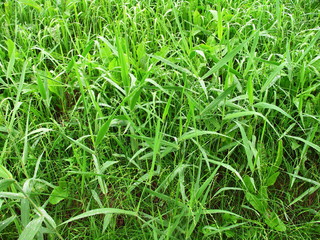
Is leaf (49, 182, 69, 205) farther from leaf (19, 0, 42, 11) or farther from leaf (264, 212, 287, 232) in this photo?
leaf (19, 0, 42, 11)

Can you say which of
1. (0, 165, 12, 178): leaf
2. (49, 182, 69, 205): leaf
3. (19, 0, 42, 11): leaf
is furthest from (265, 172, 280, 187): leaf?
(19, 0, 42, 11): leaf

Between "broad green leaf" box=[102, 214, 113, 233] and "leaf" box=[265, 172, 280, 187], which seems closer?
"broad green leaf" box=[102, 214, 113, 233]

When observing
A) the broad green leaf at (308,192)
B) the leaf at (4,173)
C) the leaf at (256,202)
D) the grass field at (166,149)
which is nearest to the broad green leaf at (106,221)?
the grass field at (166,149)

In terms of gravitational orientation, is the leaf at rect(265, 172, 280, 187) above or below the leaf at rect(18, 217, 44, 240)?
below

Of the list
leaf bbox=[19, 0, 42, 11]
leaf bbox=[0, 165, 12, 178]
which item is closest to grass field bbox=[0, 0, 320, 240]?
leaf bbox=[0, 165, 12, 178]

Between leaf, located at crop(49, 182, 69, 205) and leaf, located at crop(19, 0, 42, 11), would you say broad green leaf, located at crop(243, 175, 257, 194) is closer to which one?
leaf, located at crop(49, 182, 69, 205)

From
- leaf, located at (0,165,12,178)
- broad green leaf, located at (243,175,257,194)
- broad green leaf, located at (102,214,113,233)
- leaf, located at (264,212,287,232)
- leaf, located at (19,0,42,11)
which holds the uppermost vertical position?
leaf, located at (19,0,42,11)

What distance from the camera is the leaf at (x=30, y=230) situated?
3.08ft

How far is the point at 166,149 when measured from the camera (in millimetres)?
1184

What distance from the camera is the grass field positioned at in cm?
112

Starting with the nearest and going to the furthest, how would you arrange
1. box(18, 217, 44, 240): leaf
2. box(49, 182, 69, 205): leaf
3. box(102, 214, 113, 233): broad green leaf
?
box(18, 217, 44, 240): leaf
box(102, 214, 113, 233): broad green leaf
box(49, 182, 69, 205): leaf

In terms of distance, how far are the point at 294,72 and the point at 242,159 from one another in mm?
451

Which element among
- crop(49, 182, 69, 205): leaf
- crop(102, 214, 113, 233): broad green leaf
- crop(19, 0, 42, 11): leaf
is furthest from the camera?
crop(19, 0, 42, 11): leaf

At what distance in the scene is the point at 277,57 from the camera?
1.68m
